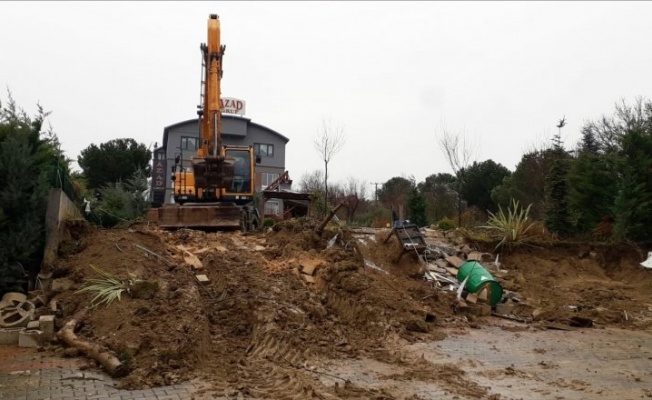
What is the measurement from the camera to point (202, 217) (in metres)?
15.7

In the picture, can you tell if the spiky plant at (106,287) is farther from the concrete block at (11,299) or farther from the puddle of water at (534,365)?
the puddle of water at (534,365)

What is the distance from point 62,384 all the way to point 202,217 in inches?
380

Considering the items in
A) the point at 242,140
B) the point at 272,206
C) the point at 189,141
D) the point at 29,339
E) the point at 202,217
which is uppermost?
the point at 242,140

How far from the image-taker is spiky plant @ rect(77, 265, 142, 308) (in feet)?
27.7

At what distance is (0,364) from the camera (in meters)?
6.98

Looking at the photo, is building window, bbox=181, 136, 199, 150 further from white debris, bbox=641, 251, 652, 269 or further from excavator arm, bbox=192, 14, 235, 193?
white debris, bbox=641, 251, 652, 269

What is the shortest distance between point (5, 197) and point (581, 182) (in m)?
15.9

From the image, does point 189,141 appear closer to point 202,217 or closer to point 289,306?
point 202,217

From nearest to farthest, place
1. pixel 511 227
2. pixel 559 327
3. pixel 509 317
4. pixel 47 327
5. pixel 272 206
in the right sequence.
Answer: pixel 47 327 → pixel 559 327 → pixel 509 317 → pixel 511 227 → pixel 272 206

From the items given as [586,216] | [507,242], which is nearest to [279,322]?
[507,242]

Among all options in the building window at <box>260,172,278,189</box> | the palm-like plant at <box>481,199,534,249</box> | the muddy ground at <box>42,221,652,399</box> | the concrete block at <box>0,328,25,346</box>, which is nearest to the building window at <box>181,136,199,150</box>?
the building window at <box>260,172,278,189</box>

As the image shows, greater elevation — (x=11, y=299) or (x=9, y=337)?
(x=11, y=299)

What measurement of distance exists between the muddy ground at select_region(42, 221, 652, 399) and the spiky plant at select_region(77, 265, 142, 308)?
0.43 feet

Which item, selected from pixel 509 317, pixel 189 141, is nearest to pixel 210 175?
pixel 509 317
